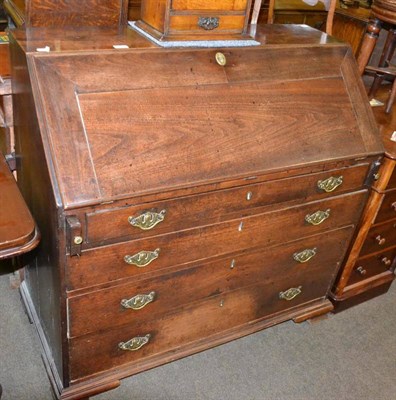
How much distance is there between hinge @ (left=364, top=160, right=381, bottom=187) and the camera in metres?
1.96

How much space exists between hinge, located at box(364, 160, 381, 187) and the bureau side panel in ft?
4.30

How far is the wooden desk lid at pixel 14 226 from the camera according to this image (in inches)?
46.2

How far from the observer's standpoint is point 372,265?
8.10 ft

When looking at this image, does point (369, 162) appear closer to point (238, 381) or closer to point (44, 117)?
point (238, 381)

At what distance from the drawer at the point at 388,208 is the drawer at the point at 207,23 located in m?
1.04

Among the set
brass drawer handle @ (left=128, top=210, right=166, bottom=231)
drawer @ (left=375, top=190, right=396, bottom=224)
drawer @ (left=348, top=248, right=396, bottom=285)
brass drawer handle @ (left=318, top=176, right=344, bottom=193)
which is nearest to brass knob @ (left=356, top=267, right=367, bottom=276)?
drawer @ (left=348, top=248, right=396, bottom=285)

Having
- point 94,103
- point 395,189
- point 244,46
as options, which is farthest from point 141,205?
point 395,189

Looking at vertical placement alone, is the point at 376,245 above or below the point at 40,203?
below

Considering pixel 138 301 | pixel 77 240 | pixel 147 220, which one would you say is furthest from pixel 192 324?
pixel 77 240

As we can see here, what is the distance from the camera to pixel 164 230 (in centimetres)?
157

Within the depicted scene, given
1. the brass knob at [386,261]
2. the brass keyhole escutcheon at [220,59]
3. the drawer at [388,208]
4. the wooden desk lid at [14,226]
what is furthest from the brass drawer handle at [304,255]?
the wooden desk lid at [14,226]

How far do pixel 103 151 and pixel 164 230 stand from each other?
35 centimetres

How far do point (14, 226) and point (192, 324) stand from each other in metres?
0.98

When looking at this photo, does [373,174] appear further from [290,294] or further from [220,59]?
[220,59]
